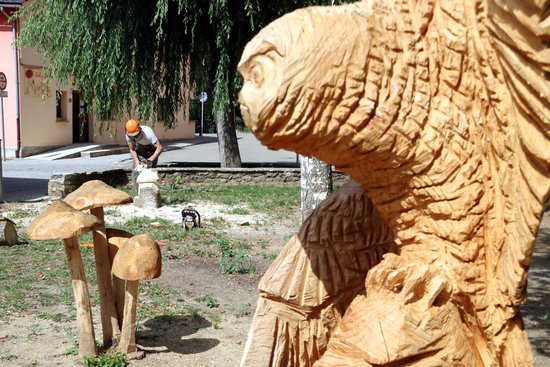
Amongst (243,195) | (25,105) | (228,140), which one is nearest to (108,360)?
(243,195)

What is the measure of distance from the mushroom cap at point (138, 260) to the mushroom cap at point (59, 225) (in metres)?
0.39

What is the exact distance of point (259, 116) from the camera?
46.3 inches

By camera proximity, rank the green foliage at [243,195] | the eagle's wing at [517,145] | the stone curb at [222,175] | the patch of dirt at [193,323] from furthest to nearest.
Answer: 1. the stone curb at [222,175]
2. the green foliage at [243,195]
3. the patch of dirt at [193,323]
4. the eagle's wing at [517,145]

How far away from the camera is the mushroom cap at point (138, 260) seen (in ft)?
11.4

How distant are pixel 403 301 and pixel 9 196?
411 inches

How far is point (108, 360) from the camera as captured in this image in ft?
13.1

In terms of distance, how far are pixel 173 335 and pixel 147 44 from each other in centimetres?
744

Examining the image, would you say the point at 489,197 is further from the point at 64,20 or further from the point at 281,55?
the point at 64,20

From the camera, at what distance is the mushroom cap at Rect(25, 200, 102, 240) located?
3066 mm

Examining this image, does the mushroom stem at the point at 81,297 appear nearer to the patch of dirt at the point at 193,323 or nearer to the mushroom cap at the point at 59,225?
the patch of dirt at the point at 193,323

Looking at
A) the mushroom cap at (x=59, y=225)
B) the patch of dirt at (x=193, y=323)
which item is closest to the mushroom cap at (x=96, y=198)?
the mushroom cap at (x=59, y=225)

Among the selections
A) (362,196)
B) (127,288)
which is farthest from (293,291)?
(127,288)

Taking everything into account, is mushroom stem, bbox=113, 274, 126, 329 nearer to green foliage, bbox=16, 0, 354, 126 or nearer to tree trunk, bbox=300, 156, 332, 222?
tree trunk, bbox=300, 156, 332, 222

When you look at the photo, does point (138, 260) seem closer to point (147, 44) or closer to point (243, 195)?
point (243, 195)
